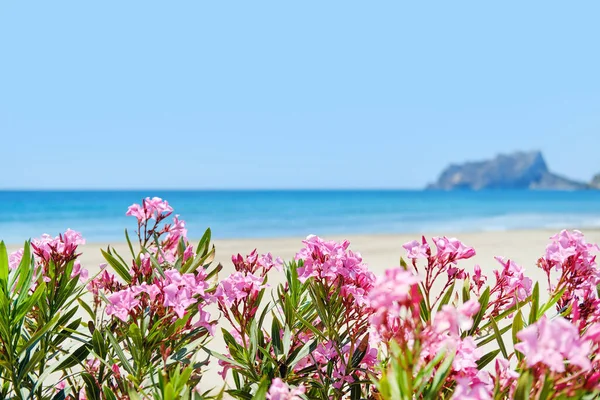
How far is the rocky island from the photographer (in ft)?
342

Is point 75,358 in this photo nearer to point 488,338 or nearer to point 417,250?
point 417,250

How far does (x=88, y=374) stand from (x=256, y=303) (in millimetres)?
439

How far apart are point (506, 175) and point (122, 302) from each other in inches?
4455

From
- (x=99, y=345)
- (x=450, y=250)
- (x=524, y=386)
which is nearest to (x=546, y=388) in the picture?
(x=524, y=386)

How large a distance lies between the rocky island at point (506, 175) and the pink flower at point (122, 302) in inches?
4356

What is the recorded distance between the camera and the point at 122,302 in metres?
1.15

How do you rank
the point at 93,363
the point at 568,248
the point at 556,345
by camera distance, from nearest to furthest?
the point at 556,345 → the point at 568,248 → the point at 93,363

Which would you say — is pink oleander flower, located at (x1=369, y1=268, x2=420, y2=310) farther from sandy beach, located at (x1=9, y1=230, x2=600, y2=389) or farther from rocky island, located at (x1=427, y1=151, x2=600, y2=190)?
rocky island, located at (x1=427, y1=151, x2=600, y2=190)

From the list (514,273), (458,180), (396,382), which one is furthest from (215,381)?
(458,180)

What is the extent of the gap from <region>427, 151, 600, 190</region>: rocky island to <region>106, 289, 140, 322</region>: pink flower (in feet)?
363

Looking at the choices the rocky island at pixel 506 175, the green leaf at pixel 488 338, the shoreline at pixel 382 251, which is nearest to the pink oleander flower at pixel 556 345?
the green leaf at pixel 488 338

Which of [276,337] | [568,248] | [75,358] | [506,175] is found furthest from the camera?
[506,175]

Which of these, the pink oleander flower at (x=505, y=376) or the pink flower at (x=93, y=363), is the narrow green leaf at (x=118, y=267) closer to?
the pink flower at (x=93, y=363)

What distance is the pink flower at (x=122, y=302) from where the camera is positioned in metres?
1.14
